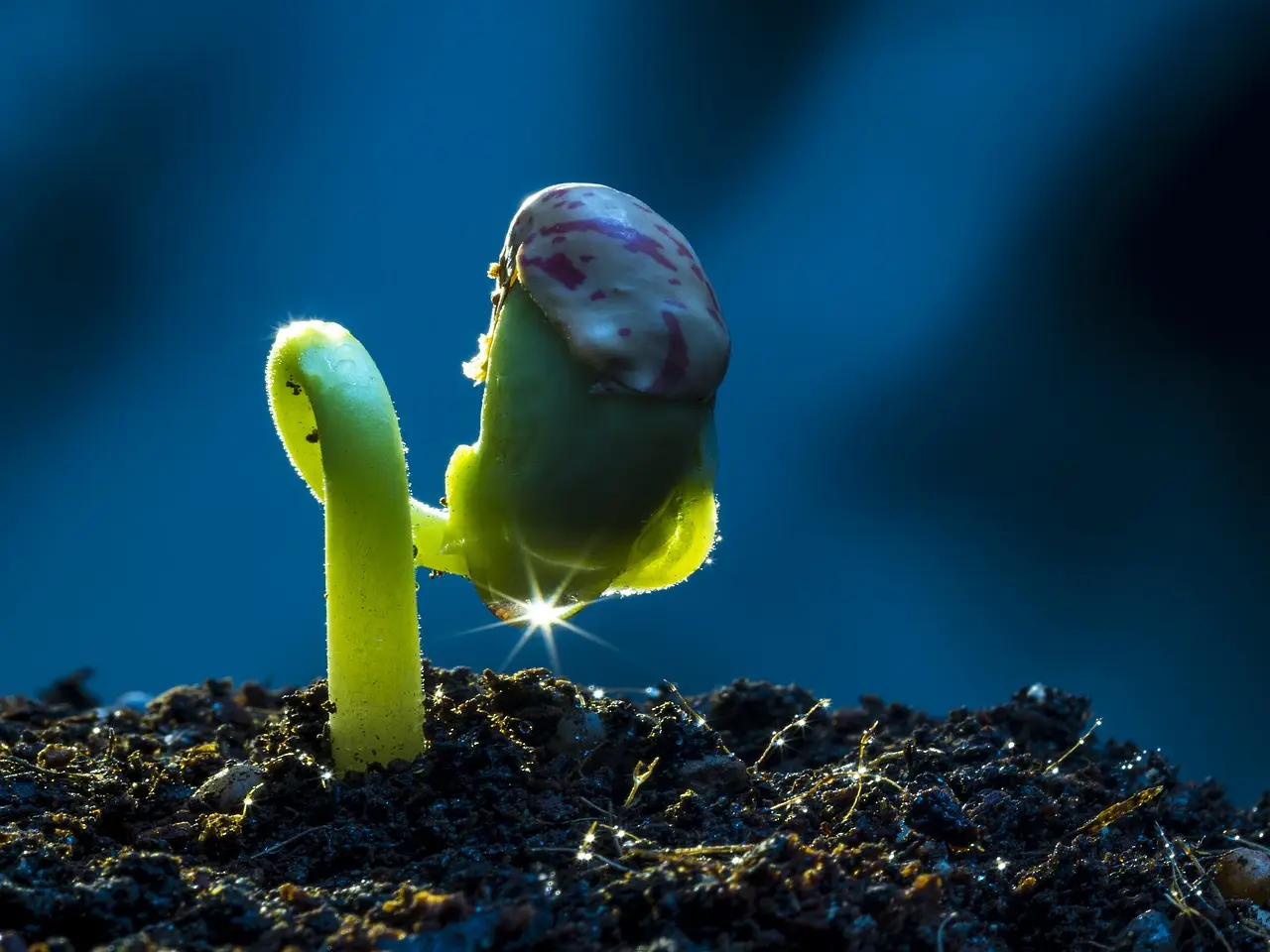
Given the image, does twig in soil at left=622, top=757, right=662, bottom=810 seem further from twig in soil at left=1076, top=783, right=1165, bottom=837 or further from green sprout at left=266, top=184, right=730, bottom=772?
twig in soil at left=1076, top=783, right=1165, bottom=837

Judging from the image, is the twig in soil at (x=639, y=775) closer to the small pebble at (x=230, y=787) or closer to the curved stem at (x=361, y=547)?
the curved stem at (x=361, y=547)

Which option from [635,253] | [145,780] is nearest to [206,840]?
[145,780]

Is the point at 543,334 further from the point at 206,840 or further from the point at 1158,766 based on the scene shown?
the point at 1158,766

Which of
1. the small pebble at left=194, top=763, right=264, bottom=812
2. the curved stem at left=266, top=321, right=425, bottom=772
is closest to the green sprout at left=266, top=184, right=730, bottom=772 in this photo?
the curved stem at left=266, top=321, right=425, bottom=772

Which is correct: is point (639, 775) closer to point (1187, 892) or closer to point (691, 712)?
point (691, 712)

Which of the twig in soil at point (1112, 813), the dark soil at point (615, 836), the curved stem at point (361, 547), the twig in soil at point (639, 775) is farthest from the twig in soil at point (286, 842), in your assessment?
the twig in soil at point (1112, 813)

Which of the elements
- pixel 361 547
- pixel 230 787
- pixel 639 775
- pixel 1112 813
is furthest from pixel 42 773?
pixel 1112 813
